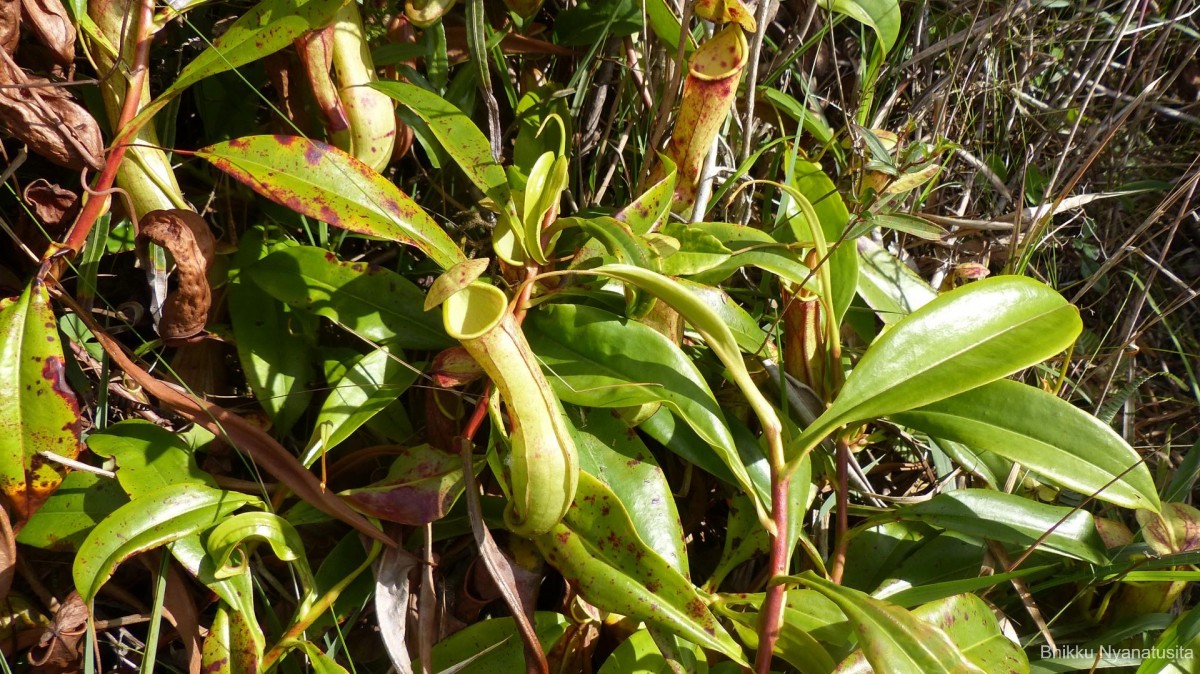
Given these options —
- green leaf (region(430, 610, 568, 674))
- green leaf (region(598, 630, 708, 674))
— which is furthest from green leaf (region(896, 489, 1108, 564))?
green leaf (region(430, 610, 568, 674))

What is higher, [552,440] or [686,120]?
[686,120]

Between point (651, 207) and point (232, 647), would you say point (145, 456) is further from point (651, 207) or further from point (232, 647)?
point (651, 207)

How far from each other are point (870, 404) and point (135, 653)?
827 mm

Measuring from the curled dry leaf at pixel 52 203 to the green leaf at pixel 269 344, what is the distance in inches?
6.5

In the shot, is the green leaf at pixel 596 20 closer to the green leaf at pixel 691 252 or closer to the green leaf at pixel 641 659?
the green leaf at pixel 691 252

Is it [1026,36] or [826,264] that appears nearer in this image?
[826,264]

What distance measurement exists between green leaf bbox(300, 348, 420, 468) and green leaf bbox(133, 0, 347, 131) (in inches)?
12.6

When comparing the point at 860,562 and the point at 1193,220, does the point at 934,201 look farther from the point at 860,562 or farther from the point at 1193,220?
the point at 860,562

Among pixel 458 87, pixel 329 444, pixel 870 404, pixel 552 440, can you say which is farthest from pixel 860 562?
pixel 458 87

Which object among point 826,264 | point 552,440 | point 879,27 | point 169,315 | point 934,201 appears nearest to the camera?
point 552,440

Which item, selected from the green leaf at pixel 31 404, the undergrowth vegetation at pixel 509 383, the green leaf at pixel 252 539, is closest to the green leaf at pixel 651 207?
the undergrowth vegetation at pixel 509 383

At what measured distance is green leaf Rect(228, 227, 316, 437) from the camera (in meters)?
0.92

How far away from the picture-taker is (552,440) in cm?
74

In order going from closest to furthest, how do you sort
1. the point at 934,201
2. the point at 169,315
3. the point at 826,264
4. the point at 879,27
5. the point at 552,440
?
the point at 552,440
the point at 169,315
the point at 826,264
the point at 879,27
the point at 934,201
